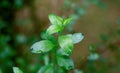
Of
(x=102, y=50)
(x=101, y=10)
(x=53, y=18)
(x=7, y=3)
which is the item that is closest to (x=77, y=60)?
(x=102, y=50)

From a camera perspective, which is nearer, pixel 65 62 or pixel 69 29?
pixel 65 62

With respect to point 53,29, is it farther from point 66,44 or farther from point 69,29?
point 69,29

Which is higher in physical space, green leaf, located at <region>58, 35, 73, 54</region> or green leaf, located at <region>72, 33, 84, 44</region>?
green leaf, located at <region>72, 33, 84, 44</region>

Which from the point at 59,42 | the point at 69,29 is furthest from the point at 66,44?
the point at 69,29

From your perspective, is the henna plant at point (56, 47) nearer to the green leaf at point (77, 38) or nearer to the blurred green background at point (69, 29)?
the green leaf at point (77, 38)

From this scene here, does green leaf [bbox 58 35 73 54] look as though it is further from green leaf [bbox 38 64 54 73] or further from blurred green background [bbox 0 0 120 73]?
blurred green background [bbox 0 0 120 73]

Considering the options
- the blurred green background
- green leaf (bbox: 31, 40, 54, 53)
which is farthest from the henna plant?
the blurred green background

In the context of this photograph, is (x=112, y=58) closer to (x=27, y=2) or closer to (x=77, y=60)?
(x=77, y=60)

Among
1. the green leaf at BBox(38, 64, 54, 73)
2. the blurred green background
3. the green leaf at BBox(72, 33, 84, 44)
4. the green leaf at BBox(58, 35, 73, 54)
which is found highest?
the blurred green background
